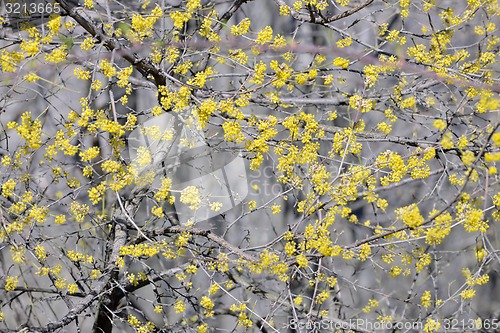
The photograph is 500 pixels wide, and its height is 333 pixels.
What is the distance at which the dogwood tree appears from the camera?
2459 mm

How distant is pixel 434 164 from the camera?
4.21 m

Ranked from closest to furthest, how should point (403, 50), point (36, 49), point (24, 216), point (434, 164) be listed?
point (36, 49), point (24, 216), point (403, 50), point (434, 164)

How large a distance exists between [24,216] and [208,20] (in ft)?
4.02

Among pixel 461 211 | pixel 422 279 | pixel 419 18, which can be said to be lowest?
pixel 422 279

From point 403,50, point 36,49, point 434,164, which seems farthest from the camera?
point 434,164

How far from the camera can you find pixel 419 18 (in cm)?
398

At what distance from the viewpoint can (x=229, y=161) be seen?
11.7ft

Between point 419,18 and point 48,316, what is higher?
point 419,18

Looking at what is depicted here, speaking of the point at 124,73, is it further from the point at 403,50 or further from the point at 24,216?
the point at 403,50

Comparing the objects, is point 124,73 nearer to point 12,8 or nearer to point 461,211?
point 12,8

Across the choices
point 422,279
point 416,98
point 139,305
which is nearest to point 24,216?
point 139,305

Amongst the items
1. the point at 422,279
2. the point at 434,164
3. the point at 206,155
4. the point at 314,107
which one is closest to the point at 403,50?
the point at 314,107

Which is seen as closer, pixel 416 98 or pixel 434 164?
pixel 416 98

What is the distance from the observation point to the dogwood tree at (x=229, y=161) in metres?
2.46
